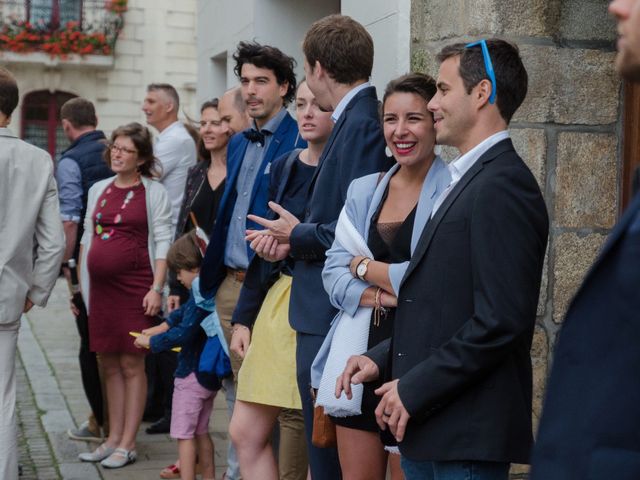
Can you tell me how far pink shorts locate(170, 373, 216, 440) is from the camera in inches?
211

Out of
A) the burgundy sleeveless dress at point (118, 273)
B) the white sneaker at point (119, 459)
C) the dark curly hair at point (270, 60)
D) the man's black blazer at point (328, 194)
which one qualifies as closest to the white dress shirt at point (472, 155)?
the man's black blazer at point (328, 194)

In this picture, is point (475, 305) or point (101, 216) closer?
point (475, 305)

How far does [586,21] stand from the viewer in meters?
4.33

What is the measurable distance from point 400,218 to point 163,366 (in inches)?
158

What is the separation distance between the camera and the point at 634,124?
4.31 metres

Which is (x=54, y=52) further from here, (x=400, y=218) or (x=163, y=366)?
(x=400, y=218)

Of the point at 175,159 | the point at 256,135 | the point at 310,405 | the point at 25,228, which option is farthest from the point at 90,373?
the point at 310,405

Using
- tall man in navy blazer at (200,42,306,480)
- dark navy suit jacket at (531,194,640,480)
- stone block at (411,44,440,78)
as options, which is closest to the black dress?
stone block at (411,44,440,78)

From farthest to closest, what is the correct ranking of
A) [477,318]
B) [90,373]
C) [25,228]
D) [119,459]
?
[90,373] < [119,459] < [25,228] < [477,318]

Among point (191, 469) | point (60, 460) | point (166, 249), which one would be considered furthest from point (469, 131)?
point (60, 460)

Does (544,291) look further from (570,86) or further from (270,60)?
(270,60)

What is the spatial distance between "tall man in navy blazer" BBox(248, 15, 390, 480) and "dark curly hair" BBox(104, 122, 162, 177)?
2554 millimetres

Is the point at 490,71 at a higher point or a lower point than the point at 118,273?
higher

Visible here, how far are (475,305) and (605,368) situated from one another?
1.02 metres
